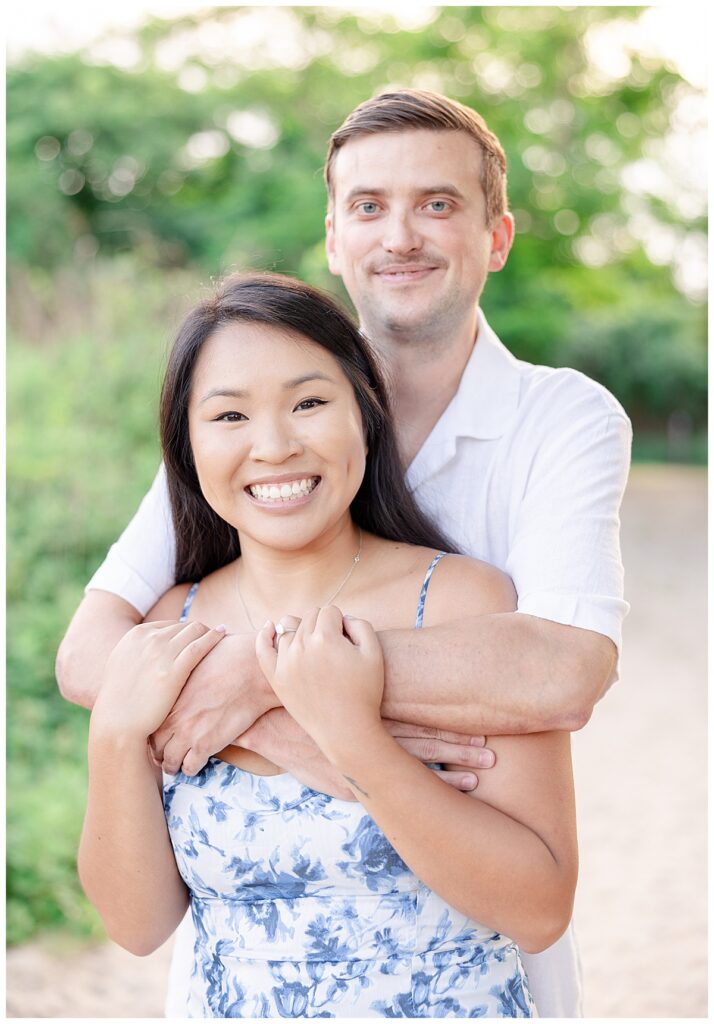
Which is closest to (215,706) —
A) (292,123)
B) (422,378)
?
(422,378)

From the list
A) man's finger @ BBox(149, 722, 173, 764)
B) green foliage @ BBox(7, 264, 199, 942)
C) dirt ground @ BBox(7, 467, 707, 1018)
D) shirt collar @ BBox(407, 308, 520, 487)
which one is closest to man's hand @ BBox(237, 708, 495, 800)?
man's finger @ BBox(149, 722, 173, 764)

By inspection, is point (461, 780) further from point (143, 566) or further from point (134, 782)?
point (143, 566)

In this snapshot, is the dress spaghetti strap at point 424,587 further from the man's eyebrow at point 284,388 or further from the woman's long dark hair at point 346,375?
the man's eyebrow at point 284,388

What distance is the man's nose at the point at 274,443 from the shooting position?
182 cm

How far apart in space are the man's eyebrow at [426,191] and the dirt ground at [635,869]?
391 cm

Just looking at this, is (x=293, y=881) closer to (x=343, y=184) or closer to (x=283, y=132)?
(x=343, y=184)

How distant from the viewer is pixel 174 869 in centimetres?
196

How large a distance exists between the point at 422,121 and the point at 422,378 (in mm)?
546

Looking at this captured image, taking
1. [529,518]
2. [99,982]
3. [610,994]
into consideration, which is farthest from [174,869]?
[610,994]

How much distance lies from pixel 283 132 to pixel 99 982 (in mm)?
10480

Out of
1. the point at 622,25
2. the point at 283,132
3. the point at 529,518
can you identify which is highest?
the point at 622,25

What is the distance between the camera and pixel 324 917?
1836mm

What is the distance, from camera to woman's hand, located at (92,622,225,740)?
1854 mm

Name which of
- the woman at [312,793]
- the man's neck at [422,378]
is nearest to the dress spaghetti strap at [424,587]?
the woman at [312,793]
